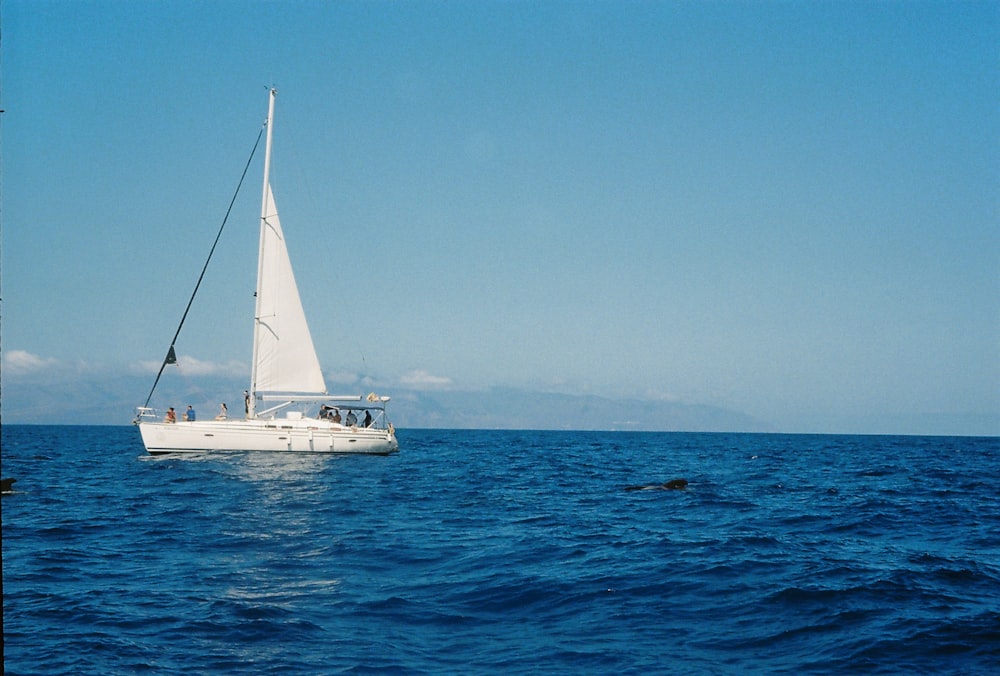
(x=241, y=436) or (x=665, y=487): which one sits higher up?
(x=241, y=436)

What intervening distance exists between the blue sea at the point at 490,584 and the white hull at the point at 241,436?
47.1 ft

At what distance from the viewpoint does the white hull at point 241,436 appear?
147 feet

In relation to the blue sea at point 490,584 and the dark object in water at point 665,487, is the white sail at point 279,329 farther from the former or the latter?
the dark object in water at point 665,487

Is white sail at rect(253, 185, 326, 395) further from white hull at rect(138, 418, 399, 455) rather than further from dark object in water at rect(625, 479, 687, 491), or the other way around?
dark object in water at rect(625, 479, 687, 491)

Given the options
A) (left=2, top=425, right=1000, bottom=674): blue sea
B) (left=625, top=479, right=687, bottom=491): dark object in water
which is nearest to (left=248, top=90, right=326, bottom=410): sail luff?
(left=2, top=425, right=1000, bottom=674): blue sea

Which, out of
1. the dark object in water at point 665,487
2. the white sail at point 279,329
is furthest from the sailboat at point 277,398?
the dark object in water at point 665,487

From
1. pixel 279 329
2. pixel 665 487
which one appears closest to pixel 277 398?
pixel 279 329

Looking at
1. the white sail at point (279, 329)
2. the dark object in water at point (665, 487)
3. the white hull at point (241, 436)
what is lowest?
the dark object in water at point (665, 487)

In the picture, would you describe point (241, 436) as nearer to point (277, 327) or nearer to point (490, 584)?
point (277, 327)

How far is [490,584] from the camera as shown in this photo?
610 inches

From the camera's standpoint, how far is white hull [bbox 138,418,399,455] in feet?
147

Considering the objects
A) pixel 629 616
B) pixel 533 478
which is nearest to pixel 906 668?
pixel 629 616

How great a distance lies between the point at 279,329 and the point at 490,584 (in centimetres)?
3763

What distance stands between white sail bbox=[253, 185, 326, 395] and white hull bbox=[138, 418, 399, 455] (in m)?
4.00
